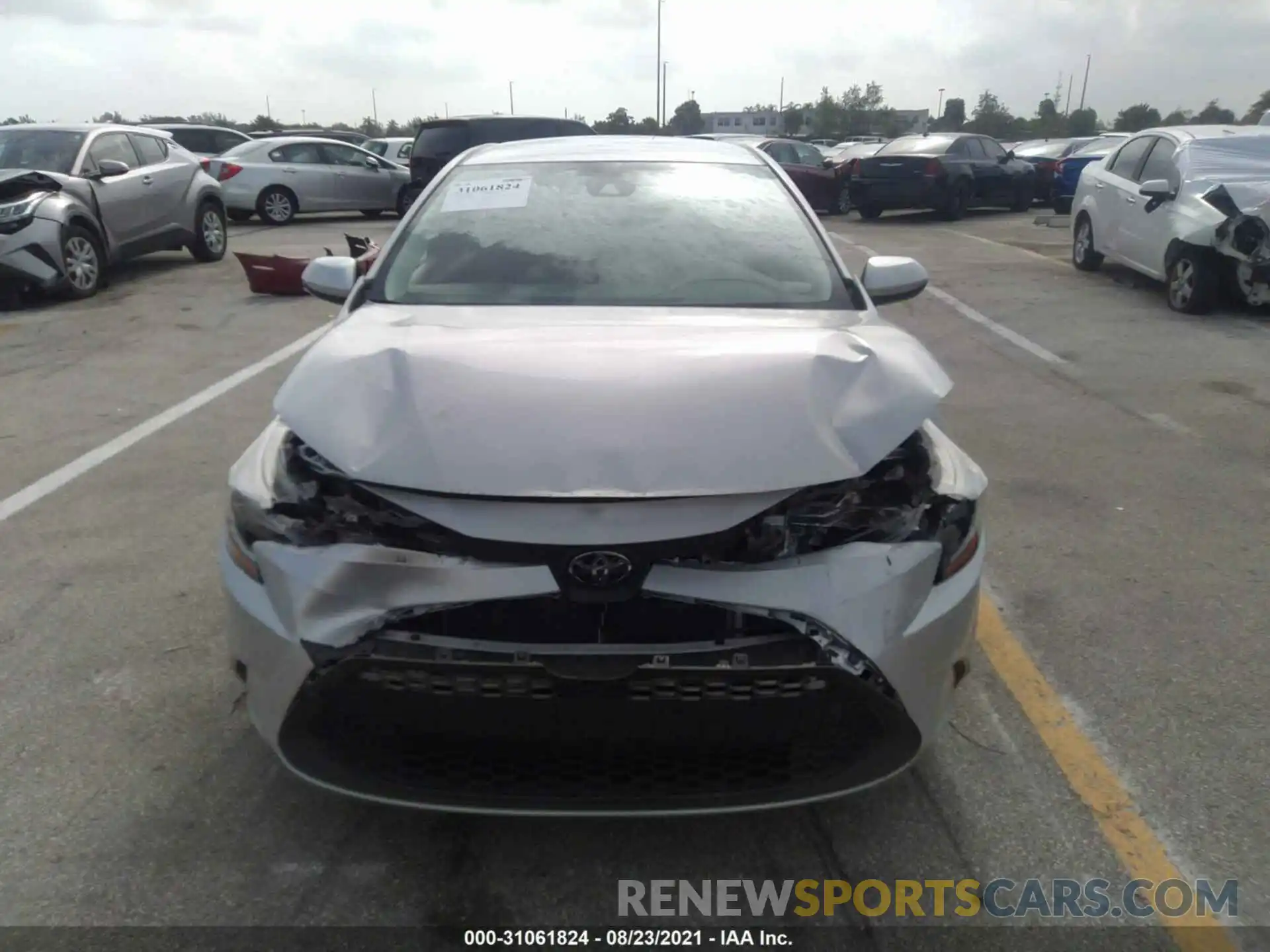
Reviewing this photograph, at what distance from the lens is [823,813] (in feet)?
9.18

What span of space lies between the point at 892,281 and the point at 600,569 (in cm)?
230

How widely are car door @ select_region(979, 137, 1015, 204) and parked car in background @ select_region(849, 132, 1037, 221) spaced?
0.04ft

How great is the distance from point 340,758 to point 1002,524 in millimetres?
3300

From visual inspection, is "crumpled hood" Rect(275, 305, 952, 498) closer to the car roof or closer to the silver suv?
the car roof

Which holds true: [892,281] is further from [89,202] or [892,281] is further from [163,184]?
[163,184]

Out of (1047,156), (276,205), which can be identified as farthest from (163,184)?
(1047,156)

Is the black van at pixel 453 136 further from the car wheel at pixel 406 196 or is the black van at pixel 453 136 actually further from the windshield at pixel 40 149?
the windshield at pixel 40 149

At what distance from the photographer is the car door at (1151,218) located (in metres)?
10.1

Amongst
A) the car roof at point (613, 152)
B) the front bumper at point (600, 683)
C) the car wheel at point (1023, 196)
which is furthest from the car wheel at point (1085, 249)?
the front bumper at point (600, 683)

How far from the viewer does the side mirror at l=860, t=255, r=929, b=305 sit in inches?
161

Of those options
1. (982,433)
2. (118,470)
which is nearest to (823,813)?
(982,433)

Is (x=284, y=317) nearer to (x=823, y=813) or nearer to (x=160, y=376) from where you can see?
(x=160, y=376)

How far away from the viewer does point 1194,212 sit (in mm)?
9617

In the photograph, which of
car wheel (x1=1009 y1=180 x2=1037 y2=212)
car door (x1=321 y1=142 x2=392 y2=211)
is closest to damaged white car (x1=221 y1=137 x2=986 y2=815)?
car door (x1=321 y1=142 x2=392 y2=211)
